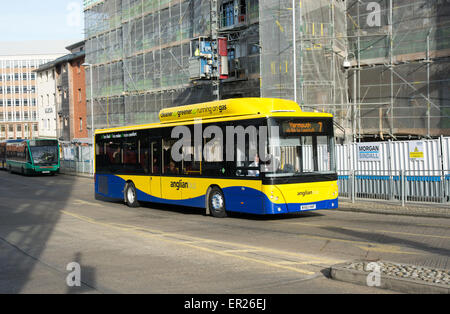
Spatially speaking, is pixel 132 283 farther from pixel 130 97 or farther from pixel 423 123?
pixel 130 97

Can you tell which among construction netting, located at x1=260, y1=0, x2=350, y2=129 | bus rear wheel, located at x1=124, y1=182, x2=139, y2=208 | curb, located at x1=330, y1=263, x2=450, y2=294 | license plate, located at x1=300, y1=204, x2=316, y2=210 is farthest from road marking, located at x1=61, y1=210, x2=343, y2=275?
construction netting, located at x1=260, y1=0, x2=350, y2=129

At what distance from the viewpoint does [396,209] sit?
57.1ft

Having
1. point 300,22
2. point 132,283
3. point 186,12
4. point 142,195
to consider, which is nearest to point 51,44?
point 186,12

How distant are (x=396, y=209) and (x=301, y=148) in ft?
15.6

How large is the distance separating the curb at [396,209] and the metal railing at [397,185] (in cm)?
36

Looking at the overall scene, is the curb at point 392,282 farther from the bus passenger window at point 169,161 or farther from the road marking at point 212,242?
the bus passenger window at point 169,161

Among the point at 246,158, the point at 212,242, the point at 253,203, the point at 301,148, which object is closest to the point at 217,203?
the point at 253,203

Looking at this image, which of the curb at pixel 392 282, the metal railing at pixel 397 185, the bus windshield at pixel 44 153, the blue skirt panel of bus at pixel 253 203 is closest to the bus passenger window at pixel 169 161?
the blue skirt panel of bus at pixel 253 203

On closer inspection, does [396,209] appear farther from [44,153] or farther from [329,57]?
[44,153]

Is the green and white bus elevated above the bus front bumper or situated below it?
above

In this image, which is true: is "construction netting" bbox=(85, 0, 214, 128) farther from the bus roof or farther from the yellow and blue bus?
the bus roof

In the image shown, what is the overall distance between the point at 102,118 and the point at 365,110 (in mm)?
26491

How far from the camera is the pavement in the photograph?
7.57 meters

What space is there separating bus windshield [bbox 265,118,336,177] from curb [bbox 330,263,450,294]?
21.5 ft
